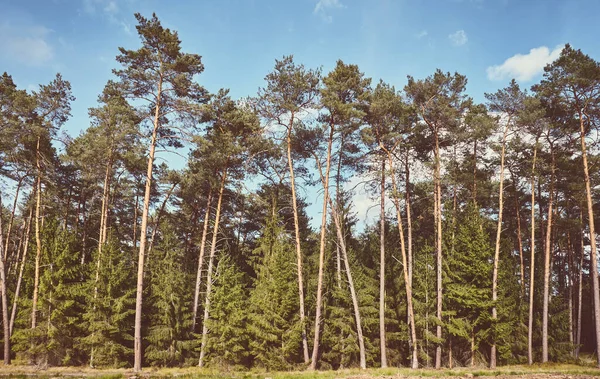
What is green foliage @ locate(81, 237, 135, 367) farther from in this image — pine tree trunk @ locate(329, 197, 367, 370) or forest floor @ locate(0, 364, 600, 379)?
pine tree trunk @ locate(329, 197, 367, 370)

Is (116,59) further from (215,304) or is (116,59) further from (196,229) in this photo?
(196,229)

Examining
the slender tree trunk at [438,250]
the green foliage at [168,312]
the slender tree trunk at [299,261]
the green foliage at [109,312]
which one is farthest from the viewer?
the green foliage at [168,312]

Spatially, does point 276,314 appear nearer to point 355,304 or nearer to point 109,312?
point 355,304

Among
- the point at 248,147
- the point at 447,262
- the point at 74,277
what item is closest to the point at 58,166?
the point at 74,277

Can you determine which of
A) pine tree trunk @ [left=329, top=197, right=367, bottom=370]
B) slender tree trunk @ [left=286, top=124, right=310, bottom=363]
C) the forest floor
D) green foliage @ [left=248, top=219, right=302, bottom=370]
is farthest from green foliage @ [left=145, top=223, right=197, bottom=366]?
pine tree trunk @ [left=329, top=197, right=367, bottom=370]

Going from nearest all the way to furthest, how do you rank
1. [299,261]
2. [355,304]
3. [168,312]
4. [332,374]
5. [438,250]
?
[332,374] → [355,304] → [438,250] → [299,261] → [168,312]

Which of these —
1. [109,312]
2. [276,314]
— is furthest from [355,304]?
[109,312]

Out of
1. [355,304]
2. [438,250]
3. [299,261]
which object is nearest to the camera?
[355,304]

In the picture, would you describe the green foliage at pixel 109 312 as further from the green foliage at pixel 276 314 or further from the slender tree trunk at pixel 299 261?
the slender tree trunk at pixel 299 261

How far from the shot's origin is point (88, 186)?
25.1 m

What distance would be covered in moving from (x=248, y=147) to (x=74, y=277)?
1309 centimetres

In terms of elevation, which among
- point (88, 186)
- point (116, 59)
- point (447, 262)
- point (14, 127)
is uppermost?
point (116, 59)

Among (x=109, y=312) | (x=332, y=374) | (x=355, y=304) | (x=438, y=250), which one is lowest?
(x=332, y=374)

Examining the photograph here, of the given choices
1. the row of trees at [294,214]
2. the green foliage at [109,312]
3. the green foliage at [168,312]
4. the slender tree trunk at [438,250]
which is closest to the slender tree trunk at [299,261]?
the row of trees at [294,214]
